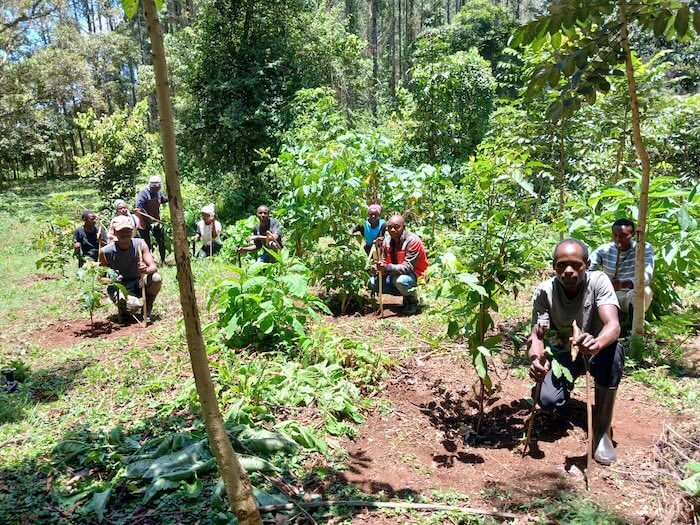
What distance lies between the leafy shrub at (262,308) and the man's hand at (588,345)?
221 cm

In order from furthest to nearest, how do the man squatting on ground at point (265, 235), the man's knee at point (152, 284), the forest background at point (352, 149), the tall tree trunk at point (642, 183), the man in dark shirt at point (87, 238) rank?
1. the man squatting on ground at point (265, 235)
2. the man in dark shirt at point (87, 238)
3. the man's knee at point (152, 284)
4. the forest background at point (352, 149)
5. the tall tree trunk at point (642, 183)

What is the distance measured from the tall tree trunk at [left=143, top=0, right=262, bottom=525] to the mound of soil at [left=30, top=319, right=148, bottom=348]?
157 inches

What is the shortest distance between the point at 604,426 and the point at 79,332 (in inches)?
205

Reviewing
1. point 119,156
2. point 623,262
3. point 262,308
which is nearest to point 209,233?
point 262,308

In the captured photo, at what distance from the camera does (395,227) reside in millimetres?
5828

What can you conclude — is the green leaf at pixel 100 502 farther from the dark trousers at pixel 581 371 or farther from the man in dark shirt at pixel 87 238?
the man in dark shirt at pixel 87 238

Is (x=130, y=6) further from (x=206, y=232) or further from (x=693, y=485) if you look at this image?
(x=206, y=232)

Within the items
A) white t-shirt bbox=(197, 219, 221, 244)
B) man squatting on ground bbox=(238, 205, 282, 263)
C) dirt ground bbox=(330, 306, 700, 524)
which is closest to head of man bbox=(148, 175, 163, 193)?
white t-shirt bbox=(197, 219, 221, 244)

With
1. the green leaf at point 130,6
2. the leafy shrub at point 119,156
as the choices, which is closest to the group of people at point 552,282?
the green leaf at point 130,6

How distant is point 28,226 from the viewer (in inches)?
607

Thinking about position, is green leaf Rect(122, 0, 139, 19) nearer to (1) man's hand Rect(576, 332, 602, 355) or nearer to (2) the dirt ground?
(2) the dirt ground

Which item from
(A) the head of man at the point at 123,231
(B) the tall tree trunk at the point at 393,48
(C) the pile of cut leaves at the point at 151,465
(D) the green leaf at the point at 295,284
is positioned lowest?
(C) the pile of cut leaves at the point at 151,465

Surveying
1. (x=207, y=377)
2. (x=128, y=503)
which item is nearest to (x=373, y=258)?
Result: (x=128, y=503)

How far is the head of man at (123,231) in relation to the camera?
573cm
